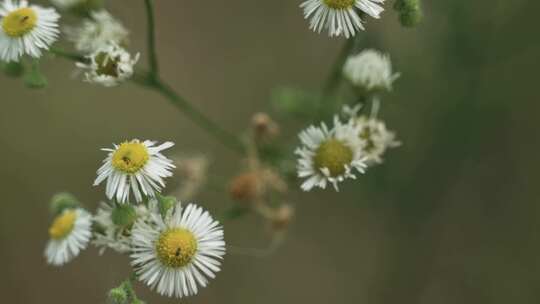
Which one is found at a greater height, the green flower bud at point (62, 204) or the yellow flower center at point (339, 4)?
the yellow flower center at point (339, 4)

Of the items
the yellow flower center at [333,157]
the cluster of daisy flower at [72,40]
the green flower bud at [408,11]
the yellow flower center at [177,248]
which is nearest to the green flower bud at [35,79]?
the cluster of daisy flower at [72,40]

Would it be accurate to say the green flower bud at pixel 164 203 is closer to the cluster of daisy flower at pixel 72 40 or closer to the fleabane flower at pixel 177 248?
the fleabane flower at pixel 177 248

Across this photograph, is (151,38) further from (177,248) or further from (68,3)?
(177,248)

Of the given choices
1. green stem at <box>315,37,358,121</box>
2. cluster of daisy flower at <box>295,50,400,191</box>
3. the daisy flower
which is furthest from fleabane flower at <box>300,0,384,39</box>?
the daisy flower

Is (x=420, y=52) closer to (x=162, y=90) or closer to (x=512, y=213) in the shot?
(x=512, y=213)

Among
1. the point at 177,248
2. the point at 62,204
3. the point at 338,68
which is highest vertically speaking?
the point at 338,68

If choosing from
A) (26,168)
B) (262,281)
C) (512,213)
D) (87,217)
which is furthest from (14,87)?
(512,213)

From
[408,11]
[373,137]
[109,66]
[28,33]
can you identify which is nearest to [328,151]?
[373,137]
